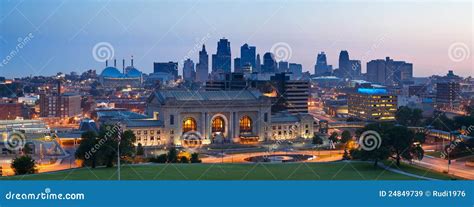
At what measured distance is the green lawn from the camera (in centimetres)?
1209

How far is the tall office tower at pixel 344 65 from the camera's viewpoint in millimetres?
69000

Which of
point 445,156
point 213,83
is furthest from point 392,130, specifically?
point 213,83

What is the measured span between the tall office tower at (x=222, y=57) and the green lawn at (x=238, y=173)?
116 ft

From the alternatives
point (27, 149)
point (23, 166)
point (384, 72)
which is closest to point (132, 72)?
point (384, 72)

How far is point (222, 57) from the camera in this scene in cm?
5066

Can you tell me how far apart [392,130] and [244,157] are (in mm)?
6801

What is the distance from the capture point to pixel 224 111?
25.3 meters

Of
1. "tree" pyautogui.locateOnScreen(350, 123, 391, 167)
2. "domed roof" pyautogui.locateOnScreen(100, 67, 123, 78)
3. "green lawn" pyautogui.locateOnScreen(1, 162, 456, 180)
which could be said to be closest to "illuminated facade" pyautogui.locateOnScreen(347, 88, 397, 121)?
"tree" pyautogui.locateOnScreen(350, 123, 391, 167)

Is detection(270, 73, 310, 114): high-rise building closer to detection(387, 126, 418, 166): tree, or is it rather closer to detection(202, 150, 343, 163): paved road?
detection(202, 150, 343, 163): paved road

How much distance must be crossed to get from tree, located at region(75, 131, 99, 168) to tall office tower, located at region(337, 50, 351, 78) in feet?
181

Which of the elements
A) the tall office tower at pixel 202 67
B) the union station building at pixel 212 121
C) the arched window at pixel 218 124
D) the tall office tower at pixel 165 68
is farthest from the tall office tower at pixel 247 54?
the arched window at pixel 218 124

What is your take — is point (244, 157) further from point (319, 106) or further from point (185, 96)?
point (319, 106)

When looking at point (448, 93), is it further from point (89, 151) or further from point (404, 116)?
point (89, 151)

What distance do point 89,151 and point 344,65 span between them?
60634 mm
